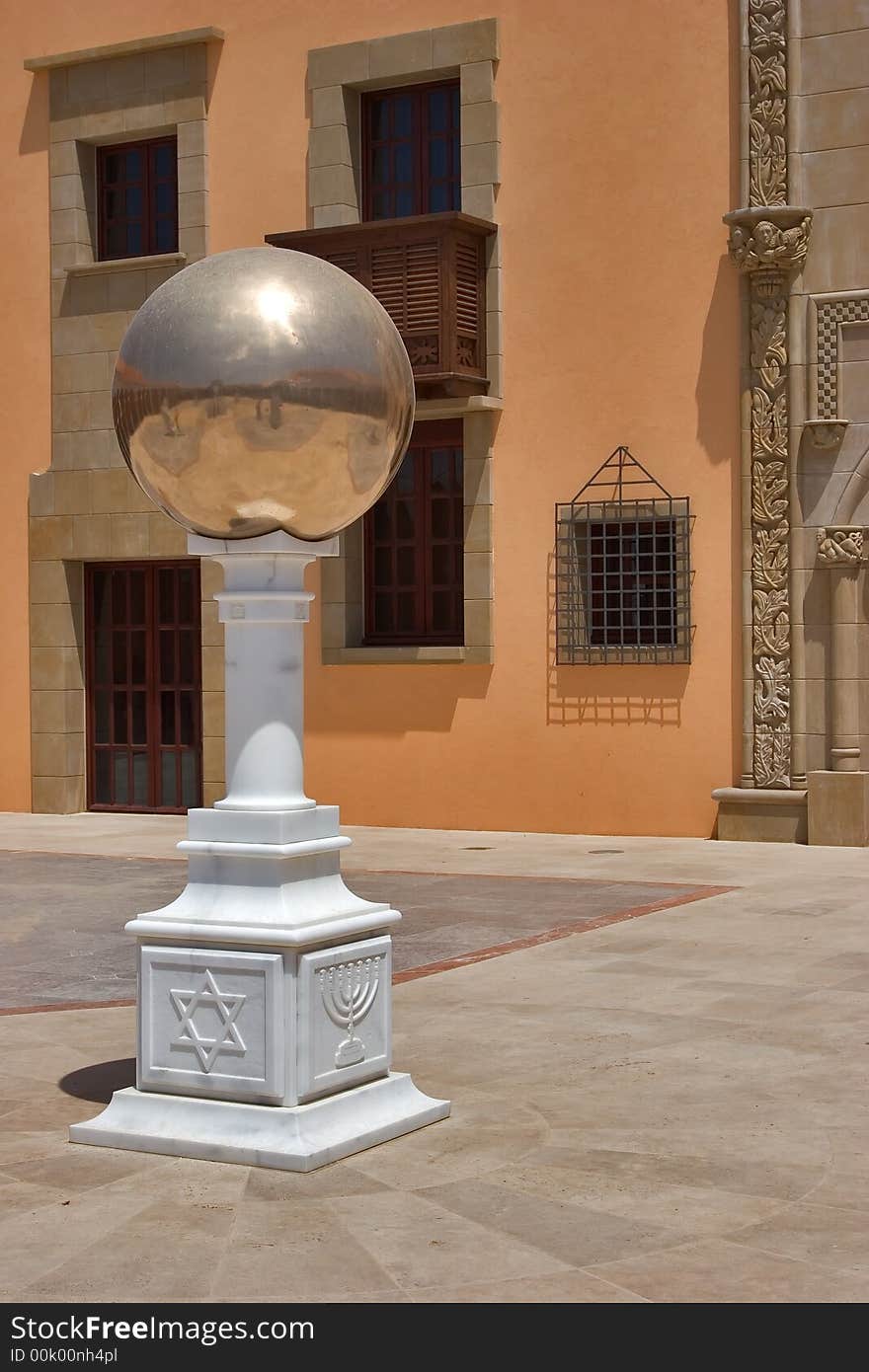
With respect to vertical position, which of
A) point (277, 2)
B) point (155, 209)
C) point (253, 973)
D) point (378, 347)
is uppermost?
point (277, 2)

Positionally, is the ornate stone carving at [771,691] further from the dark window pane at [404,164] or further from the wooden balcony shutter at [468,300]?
the dark window pane at [404,164]

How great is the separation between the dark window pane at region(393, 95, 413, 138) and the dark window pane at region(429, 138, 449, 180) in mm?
284

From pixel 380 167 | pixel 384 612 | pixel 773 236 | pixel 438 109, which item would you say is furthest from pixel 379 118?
pixel 384 612

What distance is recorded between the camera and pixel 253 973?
5.91 metres

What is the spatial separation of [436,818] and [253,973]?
11.2 metres

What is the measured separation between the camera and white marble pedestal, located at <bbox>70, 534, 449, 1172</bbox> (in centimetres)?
587

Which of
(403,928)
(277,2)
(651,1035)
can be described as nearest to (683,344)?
(277,2)

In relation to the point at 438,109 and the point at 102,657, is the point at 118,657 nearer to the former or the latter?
the point at 102,657

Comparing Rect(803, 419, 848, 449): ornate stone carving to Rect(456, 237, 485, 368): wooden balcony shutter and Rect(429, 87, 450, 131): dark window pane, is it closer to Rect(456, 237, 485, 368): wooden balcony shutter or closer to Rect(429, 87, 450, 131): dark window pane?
Rect(456, 237, 485, 368): wooden balcony shutter

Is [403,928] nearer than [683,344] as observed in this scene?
Yes

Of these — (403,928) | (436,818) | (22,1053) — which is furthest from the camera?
(436,818)

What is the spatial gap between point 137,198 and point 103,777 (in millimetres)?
5864

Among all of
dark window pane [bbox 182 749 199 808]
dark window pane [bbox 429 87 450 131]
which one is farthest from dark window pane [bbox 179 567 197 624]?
dark window pane [bbox 429 87 450 131]

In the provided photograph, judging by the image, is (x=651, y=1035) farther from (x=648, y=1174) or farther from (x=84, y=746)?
(x=84, y=746)
